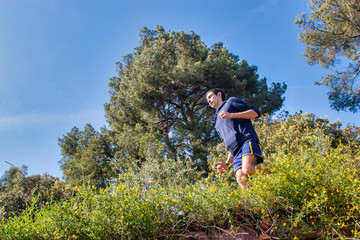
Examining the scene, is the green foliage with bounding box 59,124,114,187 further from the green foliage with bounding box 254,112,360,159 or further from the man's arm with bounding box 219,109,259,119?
the man's arm with bounding box 219,109,259,119

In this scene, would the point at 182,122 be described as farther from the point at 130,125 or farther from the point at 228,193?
the point at 228,193

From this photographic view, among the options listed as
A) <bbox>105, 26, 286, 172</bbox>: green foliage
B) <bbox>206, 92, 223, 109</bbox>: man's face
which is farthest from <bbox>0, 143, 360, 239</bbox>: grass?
<bbox>105, 26, 286, 172</bbox>: green foliage


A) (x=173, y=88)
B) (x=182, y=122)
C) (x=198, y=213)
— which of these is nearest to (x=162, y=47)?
(x=173, y=88)

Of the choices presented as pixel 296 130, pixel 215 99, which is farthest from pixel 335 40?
pixel 215 99

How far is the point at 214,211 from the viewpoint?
1.94 metres

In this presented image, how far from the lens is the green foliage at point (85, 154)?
12875mm

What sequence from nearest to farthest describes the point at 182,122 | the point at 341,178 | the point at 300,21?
the point at 341,178 → the point at 300,21 → the point at 182,122

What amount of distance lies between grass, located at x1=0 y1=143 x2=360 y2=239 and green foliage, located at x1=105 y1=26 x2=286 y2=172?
9.47m

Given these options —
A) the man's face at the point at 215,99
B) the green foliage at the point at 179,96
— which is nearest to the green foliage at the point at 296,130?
the green foliage at the point at 179,96

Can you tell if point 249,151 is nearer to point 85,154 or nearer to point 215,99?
point 215,99

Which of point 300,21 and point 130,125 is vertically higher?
point 300,21

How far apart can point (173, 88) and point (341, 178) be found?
12385 mm

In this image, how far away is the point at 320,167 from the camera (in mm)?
2020

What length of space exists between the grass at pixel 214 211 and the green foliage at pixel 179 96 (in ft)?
31.1
